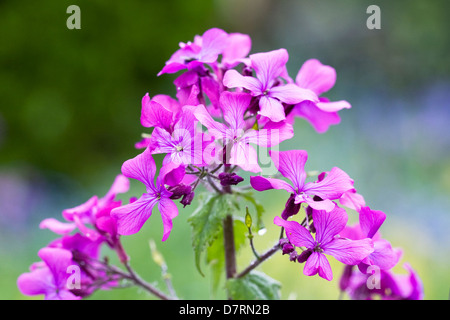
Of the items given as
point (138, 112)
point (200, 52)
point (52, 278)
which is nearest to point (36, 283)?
point (52, 278)

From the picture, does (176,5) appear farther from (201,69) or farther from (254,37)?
(201,69)

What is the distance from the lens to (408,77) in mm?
3914

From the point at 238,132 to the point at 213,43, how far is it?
0.61 feet

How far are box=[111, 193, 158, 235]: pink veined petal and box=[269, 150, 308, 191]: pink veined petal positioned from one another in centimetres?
18

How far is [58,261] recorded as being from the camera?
2.64 ft

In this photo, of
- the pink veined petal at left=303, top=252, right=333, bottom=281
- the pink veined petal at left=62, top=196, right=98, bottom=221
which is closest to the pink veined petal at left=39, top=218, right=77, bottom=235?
the pink veined petal at left=62, top=196, right=98, bottom=221

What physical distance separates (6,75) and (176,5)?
1327 millimetres

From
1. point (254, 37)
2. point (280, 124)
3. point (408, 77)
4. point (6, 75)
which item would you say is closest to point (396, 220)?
point (408, 77)

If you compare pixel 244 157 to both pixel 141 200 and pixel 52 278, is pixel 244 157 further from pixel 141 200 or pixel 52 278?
pixel 52 278

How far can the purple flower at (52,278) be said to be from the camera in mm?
801

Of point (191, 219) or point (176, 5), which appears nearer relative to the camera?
point (191, 219)

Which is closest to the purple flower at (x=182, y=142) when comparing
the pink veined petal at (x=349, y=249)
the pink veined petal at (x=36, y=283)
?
the pink veined petal at (x=349, y=249)

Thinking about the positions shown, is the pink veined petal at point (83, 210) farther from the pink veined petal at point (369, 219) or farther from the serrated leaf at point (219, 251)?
the pink veined petal at point (369, 219)

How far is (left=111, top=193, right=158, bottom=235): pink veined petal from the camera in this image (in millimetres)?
699
